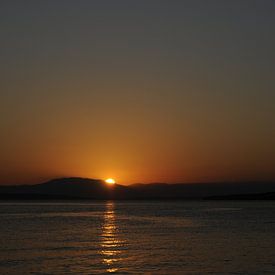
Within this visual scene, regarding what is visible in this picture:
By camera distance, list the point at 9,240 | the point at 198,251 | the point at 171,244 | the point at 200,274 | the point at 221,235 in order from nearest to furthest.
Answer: the point at 200,274 < the point at 198,251 < the point at 171,244 < the point at 9,240 < the point at 221,235

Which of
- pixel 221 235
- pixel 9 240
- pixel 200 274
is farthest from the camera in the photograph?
pixel 221 235

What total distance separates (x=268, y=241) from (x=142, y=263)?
58.2 ft

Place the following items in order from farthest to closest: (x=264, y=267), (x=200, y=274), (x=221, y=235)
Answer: (x=221, y=235) → (x=264, y=267) → (x=200, y=274)

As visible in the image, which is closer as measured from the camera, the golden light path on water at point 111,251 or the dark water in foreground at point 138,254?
the dark water in foreground at point 138,254

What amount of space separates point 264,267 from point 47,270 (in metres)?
12.4

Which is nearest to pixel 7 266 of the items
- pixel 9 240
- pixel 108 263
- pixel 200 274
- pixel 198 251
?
pixel 108 263

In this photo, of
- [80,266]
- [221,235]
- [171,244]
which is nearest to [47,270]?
[80,266]

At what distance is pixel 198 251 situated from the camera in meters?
40.5

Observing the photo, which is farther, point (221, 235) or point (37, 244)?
point (221, 235)

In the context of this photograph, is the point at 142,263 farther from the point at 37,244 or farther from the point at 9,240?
the point at 9,240

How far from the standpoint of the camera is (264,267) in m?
32.4

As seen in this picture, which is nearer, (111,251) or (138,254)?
(138,254)

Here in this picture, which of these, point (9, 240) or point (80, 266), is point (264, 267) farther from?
point (9, 240)

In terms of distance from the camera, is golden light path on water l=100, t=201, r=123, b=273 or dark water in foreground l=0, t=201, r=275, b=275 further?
golden light path on water l=100, t=201, r=123, b=273
